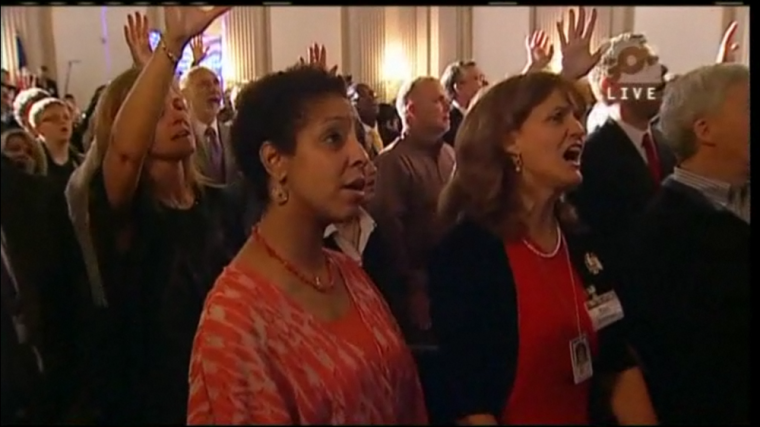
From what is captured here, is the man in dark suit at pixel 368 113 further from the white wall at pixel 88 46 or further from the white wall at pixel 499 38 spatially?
the white wall at pixel 88 46

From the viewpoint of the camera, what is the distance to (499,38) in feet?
4.11

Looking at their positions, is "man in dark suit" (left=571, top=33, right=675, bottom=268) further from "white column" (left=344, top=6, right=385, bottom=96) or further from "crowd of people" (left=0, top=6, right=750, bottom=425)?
"white column" (left=344, top=6, right=385, bottom=96)

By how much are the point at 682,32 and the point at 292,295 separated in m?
0.68

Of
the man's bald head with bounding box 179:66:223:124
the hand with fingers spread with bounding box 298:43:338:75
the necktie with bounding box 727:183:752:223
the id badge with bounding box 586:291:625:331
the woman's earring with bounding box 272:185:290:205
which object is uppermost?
the hand with fingers spread with bounding box 298:43:338:75

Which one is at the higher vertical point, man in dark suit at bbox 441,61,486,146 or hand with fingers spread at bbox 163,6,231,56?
hand with fingers spread at bbox 163,6,231,56

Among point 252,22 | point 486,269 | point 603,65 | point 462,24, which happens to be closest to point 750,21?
point 603,65

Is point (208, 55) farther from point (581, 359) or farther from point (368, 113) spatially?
point (581, 359)

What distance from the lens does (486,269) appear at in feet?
4.13

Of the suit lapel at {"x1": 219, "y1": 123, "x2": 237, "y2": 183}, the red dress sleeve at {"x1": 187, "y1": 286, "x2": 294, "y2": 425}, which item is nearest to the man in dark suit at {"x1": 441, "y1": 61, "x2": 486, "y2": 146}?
the suit lapel at {"x1": 219, "y1": 123, "x2": 237, "y2": 183}

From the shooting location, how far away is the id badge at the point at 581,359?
1267 mm

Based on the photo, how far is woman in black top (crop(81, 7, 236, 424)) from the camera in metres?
1.25

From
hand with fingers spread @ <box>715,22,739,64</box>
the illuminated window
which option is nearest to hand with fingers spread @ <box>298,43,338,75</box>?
the illuminated window

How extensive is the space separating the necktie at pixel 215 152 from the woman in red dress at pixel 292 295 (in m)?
0.04

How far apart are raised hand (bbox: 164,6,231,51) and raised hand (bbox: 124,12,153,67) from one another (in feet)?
0.12
